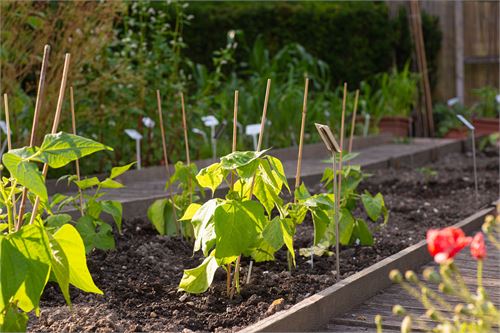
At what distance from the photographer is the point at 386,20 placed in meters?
11.9

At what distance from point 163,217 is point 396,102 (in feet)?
22.1

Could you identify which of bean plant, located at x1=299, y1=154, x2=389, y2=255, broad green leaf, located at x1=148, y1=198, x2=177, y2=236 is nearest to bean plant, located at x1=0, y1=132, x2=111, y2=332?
bean plant, located at x1=299, y1=154, x2=389, y2=255

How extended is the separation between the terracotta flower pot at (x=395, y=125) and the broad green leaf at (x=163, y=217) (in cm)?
649

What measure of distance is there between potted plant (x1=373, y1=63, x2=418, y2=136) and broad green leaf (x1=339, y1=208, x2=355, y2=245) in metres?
6.35

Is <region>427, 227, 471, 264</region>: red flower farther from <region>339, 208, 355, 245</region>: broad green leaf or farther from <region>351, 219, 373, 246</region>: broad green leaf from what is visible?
<region>351, 219, 373, 246</region>: broad green leaf

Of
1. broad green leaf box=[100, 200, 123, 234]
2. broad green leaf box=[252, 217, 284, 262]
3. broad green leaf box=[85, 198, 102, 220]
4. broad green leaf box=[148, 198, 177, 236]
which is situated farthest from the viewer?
broad green leaf box=[148, 198, 177, 236]

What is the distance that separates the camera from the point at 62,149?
8.43ft

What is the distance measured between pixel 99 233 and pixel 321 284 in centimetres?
99

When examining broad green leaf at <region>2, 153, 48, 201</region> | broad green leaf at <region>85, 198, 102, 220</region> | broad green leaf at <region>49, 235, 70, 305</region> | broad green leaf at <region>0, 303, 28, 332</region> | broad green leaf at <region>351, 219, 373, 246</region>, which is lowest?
broad green leaf at <region>351, 219, 373, 246</region>

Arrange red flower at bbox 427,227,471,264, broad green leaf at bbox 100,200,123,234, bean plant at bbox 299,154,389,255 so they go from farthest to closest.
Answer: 1. bean plant at bbox 299,154,389,255
2. broad green leaf at bbox 100,200,123,234
3. red flower at bbox 427,227,471,264

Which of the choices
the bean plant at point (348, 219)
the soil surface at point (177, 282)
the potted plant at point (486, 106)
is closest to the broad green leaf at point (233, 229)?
the soil surface at point (177, 282)

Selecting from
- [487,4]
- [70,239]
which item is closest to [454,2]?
[487,4]

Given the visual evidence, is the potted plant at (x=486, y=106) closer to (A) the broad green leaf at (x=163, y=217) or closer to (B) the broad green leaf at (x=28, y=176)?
(A) the broad green leaf at (x=163, y=217)

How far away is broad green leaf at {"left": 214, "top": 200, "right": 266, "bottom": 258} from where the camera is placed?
304 cm
